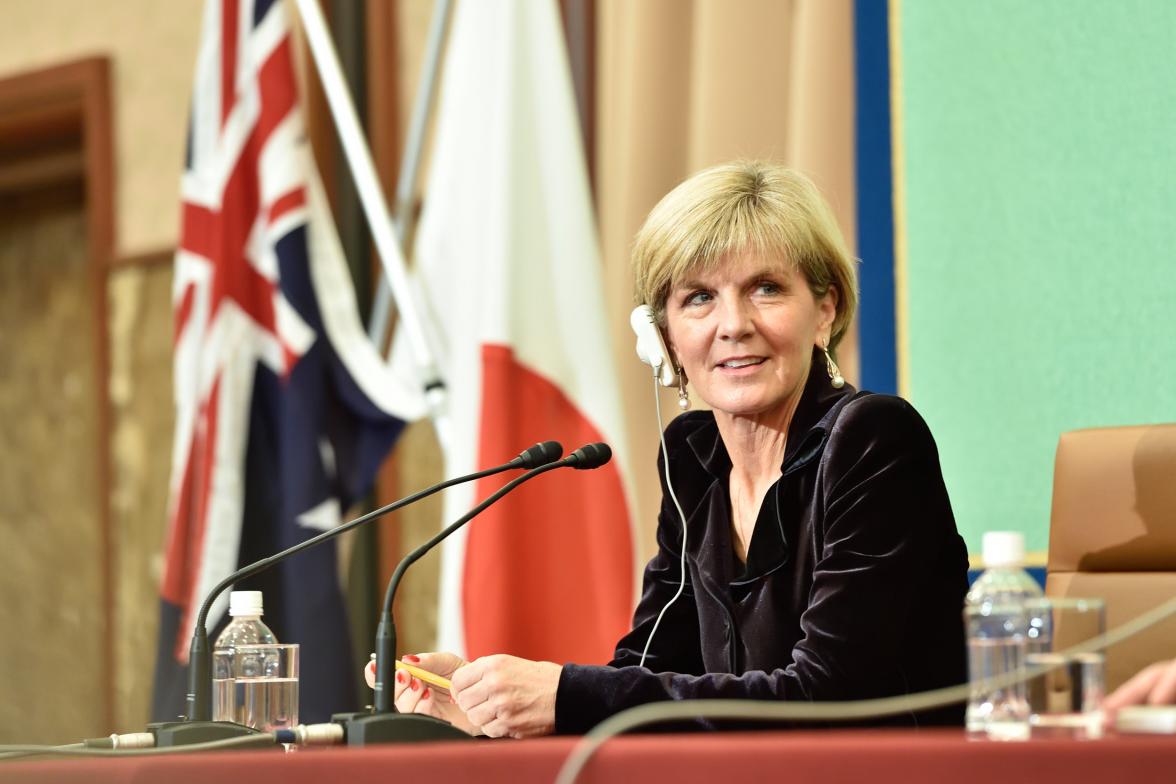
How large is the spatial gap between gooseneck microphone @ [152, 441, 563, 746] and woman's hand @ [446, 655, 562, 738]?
18cm

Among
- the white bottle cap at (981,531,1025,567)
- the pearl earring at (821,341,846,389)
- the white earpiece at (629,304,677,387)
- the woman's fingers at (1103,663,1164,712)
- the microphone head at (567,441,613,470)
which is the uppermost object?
the white earpiece at (629,304,677,387)

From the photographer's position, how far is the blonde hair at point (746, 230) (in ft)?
5.64

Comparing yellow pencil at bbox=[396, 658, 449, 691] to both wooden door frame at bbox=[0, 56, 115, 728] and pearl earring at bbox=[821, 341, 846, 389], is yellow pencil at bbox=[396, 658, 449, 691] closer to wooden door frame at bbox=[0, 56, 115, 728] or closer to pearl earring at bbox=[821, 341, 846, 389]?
pearl earring at bbox=[821, 341, 846, 389]

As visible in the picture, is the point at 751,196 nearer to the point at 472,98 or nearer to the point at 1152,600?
the point at 1152,600

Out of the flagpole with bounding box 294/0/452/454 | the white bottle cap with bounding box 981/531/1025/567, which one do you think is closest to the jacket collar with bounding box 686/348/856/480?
the white bottle cap with bounding box 981/531/1025/567

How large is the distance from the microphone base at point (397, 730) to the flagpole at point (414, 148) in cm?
208

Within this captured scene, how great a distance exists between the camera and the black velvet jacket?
1385 millimetres

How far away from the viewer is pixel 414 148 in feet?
10.6

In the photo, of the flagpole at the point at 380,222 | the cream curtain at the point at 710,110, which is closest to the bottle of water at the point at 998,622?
the cream curtain at the point at 710,110

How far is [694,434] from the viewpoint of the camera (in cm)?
191

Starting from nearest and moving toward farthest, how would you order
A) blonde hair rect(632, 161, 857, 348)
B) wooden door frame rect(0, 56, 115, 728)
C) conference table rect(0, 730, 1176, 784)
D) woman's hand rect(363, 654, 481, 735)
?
conference table rect(0, 730, 1176, 784) < woman's hand rect(363, 654, 481, 735) < blonde hair rect(632, 161, 857, 348) < wooden door frame rect(0, 56, 115, 728)

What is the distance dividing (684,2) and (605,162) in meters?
0.39

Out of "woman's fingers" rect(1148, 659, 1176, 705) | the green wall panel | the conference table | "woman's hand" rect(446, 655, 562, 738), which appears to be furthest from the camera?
the green wall panel

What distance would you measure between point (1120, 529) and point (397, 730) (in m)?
1.00
